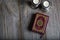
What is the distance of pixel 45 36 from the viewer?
1534mm

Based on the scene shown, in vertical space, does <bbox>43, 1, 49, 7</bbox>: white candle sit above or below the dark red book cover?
above

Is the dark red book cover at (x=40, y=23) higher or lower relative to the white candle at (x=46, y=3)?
lower

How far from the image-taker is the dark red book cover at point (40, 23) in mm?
1500

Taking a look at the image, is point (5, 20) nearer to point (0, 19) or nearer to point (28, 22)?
point (0, 19)

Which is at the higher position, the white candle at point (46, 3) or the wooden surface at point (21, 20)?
the white candle at point (46, 3)

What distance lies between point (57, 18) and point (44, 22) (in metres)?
0.11

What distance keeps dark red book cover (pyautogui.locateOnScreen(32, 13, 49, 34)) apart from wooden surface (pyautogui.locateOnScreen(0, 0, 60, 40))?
0.13 feet

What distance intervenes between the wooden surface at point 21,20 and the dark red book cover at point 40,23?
4 centimetres

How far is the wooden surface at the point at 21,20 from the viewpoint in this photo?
1519 mm

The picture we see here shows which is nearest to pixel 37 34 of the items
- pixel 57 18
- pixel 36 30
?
pixel 36 30

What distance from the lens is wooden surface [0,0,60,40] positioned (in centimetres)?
152

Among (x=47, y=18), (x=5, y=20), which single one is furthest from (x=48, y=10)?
(x=5, y=20)

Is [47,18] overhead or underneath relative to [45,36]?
overhead

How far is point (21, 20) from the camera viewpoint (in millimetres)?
1542
